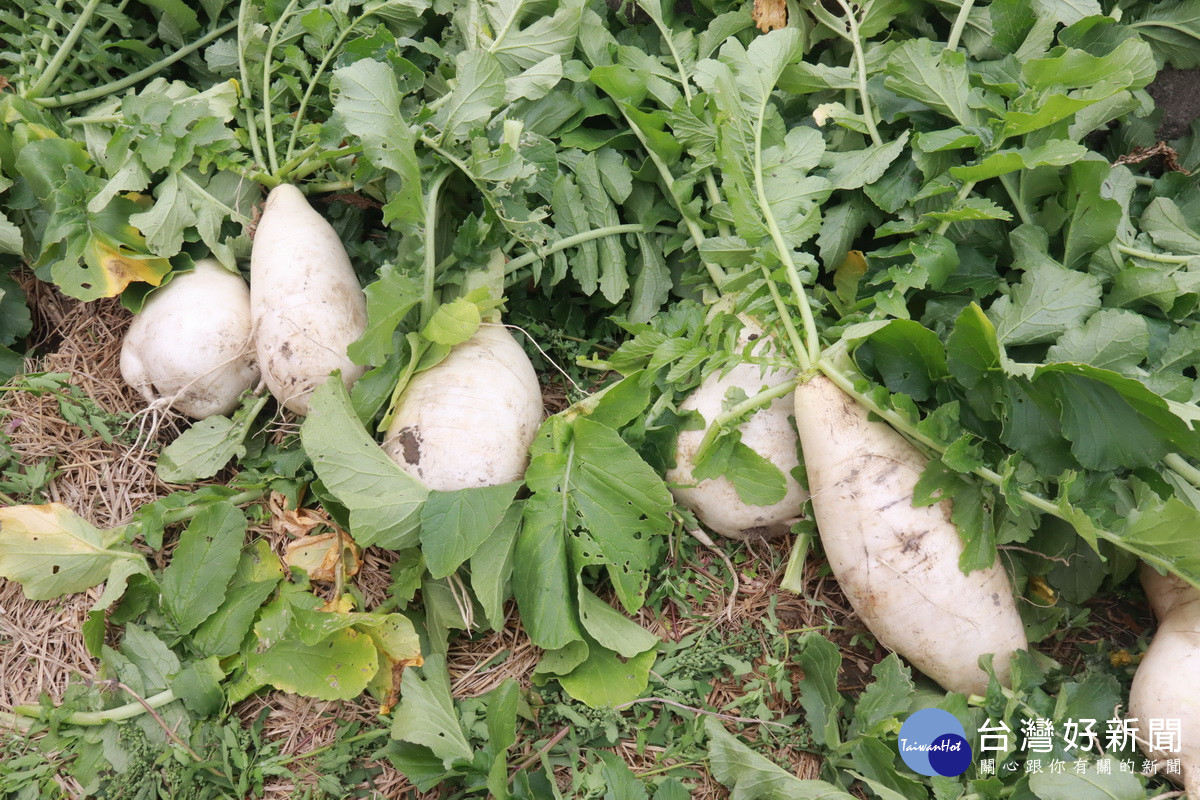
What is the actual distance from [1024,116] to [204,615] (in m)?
2.20

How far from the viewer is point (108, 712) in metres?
1.91

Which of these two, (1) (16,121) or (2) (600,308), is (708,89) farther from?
(1) (16,121)

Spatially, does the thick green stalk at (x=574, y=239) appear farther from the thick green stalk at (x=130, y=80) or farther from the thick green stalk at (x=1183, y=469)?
the thick green stalk at (x=1183, y=469)

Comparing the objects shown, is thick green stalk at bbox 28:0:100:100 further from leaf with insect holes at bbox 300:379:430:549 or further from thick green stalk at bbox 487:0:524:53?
leaf with insect holes at bbox 300:379:430:549

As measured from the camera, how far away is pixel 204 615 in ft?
6.50

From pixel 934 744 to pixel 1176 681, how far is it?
529mm

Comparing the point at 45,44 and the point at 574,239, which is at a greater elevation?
the point at 45,44

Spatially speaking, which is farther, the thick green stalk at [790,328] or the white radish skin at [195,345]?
the white radish skin at [195,345]

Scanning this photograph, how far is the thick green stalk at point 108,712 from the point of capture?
189 cm

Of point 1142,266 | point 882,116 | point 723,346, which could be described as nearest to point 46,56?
point 723,346

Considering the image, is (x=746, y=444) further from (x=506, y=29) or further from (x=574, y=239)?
(x=506, y=29)

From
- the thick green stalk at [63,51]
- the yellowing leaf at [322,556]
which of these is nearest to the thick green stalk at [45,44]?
the thick green stalk at [63,51]

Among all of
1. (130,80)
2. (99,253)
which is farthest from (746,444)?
(130,80)

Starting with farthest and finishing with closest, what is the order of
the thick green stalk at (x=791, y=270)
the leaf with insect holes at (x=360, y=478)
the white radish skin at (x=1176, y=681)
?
the thick green stalk at (x=791, y=270), the leaf with insect holes at (x=360, y=478), the white radish skin at (x=1176, y=681)
